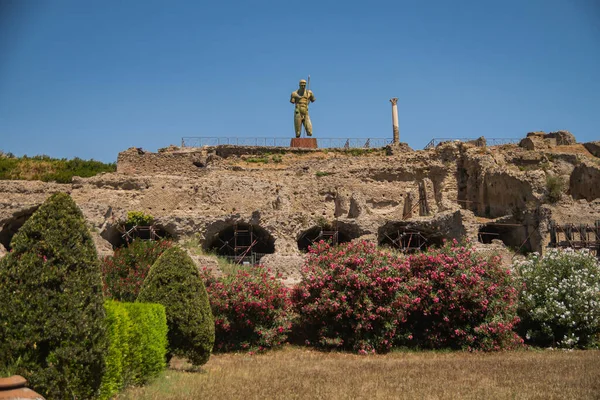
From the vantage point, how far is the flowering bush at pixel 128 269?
1432 cm

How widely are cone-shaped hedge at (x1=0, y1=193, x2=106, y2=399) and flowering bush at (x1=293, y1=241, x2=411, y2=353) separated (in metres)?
8.92

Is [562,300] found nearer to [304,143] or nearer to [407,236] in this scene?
[407,236]

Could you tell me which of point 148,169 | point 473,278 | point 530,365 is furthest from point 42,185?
point 530,365

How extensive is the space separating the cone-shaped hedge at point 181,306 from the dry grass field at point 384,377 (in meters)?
0.53

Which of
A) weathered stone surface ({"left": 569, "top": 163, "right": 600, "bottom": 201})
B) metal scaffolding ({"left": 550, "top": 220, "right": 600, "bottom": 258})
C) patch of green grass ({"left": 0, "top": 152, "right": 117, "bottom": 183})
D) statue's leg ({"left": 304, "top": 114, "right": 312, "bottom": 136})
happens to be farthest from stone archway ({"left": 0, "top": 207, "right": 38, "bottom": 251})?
weathered stone surface ({"left": 569, "top": 163, "right": 600, "bottom": 201})

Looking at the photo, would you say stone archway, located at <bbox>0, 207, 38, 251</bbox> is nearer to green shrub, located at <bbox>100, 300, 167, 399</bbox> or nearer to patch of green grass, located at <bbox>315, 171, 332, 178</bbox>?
patch of green grass, located at <bbox>315, 171, 332, 178</bbox>

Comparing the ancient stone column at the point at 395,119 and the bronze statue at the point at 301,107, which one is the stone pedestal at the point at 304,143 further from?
the ancient stone column at the point at 395,119

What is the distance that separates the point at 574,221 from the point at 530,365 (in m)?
15.2

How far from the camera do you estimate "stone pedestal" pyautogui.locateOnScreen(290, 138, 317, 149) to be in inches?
1565

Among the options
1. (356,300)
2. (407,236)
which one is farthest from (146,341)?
(407,236)

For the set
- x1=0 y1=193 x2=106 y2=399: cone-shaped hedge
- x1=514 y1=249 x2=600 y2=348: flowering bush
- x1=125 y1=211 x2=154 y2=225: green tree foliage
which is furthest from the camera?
x1=125 y1=211 x2=154 y2=225: green tree foliage

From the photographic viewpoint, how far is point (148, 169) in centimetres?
3381

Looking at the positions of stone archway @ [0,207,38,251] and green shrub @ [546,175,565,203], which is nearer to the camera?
stone archway @ [0,207,38,251]

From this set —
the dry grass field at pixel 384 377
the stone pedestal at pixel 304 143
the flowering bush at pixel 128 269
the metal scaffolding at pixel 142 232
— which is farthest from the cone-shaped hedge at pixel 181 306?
the stone pedestal at pixel 304 143
